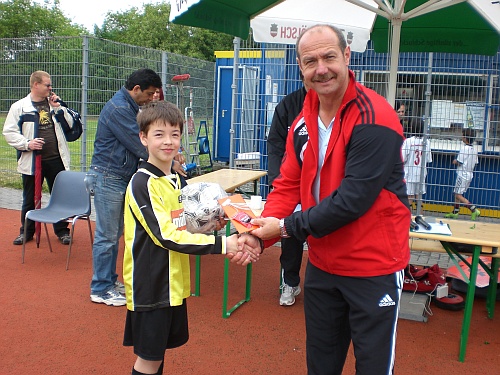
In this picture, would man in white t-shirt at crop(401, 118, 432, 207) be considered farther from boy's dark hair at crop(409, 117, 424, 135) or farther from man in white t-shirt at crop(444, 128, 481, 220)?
man in white t-shirt at crop(444, 128, 481, 220)

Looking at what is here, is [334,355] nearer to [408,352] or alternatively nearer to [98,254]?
[408,352]

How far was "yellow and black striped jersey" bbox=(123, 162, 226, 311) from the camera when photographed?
262 cm

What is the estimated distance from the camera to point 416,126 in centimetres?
823

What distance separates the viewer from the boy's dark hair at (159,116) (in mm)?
2725

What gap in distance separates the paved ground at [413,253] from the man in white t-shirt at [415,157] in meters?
1.35

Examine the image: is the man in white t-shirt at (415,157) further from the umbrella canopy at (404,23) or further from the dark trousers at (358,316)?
the dark trousers at (358,316)

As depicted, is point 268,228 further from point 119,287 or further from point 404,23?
point 404,23

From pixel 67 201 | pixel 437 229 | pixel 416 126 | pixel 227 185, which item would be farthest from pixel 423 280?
pixel 67 201

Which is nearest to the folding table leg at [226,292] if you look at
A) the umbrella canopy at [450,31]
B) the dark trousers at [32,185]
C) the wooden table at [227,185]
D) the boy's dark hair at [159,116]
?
the wooden table at [227,185]

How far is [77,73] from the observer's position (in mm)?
8992

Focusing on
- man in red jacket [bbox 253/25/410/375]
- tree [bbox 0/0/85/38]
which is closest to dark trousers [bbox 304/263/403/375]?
man in red jacket [bbox 253/25/410/375]

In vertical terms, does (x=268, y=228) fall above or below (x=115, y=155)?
below

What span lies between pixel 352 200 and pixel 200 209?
959mm

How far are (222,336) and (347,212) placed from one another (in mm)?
2479
